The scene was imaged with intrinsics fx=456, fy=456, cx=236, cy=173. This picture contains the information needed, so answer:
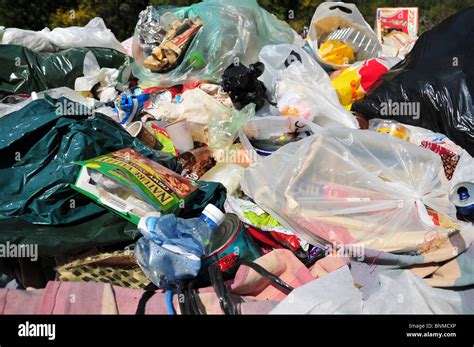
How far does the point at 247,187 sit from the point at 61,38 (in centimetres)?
187

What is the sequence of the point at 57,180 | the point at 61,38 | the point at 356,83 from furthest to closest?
the point at 61,38
the point at 356,83
the point at 57,180

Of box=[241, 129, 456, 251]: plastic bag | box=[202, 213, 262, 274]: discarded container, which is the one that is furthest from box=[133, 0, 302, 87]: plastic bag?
box=[202, 213, 262, 274]: discarded container

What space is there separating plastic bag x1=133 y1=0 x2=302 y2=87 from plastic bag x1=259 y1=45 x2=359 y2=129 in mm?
199

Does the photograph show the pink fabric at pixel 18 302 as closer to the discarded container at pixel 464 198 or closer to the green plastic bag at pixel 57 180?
the green plastic bag at pixel 57 180

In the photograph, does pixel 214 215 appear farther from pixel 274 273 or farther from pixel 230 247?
pixel 274 273

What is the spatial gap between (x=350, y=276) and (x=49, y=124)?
1.25 meters

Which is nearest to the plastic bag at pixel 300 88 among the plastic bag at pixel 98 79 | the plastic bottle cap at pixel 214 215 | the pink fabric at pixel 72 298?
the plastic bag at pixel 98 79

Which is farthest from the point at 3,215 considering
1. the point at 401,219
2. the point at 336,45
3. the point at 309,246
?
the point at 336,45

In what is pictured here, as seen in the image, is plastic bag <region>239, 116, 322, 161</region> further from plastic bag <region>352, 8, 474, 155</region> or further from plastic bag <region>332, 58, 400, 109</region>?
plastic bag <region>332, 58, 400, 109</region>

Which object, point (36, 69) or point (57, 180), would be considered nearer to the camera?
point (57, 180)

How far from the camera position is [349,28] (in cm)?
303

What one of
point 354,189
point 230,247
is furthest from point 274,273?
point 354,189
